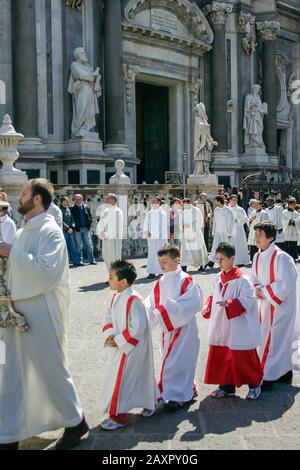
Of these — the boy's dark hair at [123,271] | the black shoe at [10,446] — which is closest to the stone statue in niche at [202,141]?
the boy's dark hair at [123,271]

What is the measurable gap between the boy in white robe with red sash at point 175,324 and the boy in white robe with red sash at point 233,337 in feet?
0.80

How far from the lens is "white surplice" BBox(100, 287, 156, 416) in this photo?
486cm

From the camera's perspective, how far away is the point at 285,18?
1185 inches

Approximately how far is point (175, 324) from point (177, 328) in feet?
0.56

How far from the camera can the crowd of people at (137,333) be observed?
4289 millimetres

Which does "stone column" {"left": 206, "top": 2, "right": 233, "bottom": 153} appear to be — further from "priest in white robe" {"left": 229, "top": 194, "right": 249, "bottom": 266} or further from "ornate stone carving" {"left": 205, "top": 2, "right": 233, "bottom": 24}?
"priest in white robe" {"left": 229, "top": 194, "right": 249, "bottom": 266}

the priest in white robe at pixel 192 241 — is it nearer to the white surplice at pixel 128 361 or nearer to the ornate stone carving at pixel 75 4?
the ornate stone carving at pixel 75 4

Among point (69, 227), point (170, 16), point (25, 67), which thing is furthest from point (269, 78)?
point (69, 227)

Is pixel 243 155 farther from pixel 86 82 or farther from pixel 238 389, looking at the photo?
pixel 238 389

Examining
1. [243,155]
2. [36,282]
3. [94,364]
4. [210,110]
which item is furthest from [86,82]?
[36,282]

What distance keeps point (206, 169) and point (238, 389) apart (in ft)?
45.4

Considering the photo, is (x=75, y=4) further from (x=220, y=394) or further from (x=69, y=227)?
(x=220, y=394)

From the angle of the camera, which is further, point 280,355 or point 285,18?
point 285,18

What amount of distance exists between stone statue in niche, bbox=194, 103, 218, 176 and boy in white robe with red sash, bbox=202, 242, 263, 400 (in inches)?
517
